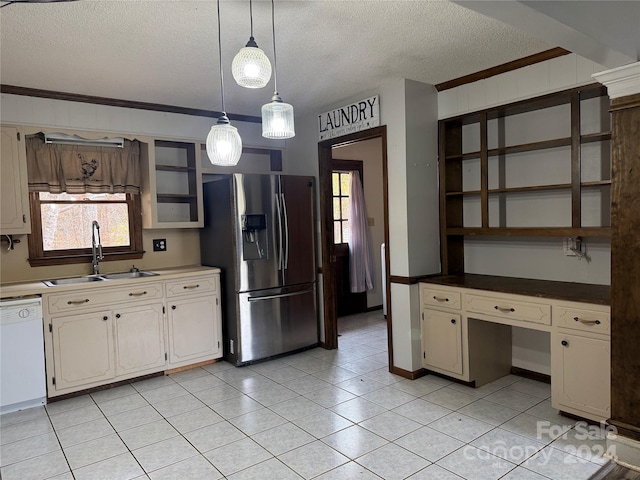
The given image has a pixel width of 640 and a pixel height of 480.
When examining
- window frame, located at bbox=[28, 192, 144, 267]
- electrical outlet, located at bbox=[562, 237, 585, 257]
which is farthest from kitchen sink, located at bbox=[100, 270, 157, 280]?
electrical outlet, located at bbox=[562, 237, 585, 257]

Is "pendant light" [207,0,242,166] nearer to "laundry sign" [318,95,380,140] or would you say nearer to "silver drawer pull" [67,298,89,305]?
"laundry sign" [318,95,380,140]

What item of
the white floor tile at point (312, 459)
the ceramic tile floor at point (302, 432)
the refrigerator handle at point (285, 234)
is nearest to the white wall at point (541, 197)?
the ceramic tile floor at point (302, 432)

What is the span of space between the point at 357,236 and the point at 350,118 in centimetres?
204

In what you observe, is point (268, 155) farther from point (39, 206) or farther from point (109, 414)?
point (109, 414)

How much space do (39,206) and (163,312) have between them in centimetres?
134

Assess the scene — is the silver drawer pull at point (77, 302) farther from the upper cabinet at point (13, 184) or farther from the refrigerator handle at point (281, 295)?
the refrigerator handle at point (281, 295)

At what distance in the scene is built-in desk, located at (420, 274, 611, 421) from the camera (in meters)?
2.58

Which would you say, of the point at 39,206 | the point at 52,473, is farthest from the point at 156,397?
the point at 39,206

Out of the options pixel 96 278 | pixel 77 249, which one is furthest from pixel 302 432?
pixel 77 249

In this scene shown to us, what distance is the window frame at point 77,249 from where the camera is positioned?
3.55m

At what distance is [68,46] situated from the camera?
8.57 feet

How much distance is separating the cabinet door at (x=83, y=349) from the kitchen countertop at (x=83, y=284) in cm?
23

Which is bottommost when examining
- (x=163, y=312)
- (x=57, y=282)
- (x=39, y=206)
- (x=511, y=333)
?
(x=511, y=333)

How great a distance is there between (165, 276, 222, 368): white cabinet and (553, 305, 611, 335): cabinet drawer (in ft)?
9.19
